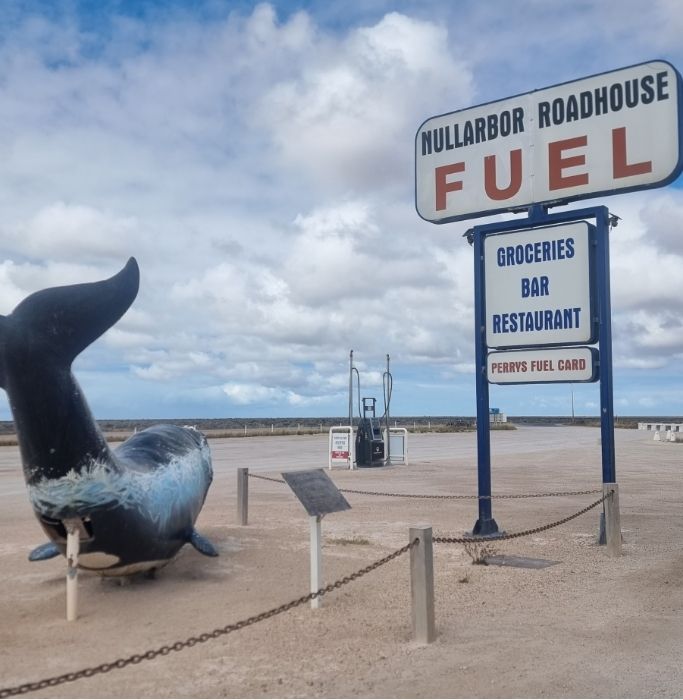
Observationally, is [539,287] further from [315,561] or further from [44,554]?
[44,554]

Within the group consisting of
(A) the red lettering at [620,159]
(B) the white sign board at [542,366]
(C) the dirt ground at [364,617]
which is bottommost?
(C) the dirt ground at [364,617]

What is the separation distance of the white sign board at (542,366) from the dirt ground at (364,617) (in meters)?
2.06

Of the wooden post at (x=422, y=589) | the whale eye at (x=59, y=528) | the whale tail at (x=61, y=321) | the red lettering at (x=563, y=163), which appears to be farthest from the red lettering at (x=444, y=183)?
the whale eye at (x=59, y=528)

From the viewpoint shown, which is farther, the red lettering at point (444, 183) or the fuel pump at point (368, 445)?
the fuel pump at point (368, 445)

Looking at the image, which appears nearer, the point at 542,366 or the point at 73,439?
the point at 73,439

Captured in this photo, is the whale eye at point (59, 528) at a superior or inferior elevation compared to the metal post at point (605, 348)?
inferior

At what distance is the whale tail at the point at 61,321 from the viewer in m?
5.95

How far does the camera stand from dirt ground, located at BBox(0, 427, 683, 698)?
5059 millimetres

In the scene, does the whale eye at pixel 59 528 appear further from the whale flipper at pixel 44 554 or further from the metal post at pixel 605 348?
the metal post at pixel 605 348

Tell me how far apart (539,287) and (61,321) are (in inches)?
262

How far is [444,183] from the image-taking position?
38.0ft

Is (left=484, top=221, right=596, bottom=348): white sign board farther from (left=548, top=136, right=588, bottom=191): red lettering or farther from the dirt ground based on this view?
the dirt ground

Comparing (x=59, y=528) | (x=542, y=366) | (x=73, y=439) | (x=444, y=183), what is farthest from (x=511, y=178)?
(x=59, y=528)

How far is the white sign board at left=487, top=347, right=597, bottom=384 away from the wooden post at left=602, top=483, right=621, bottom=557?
5.05ft
